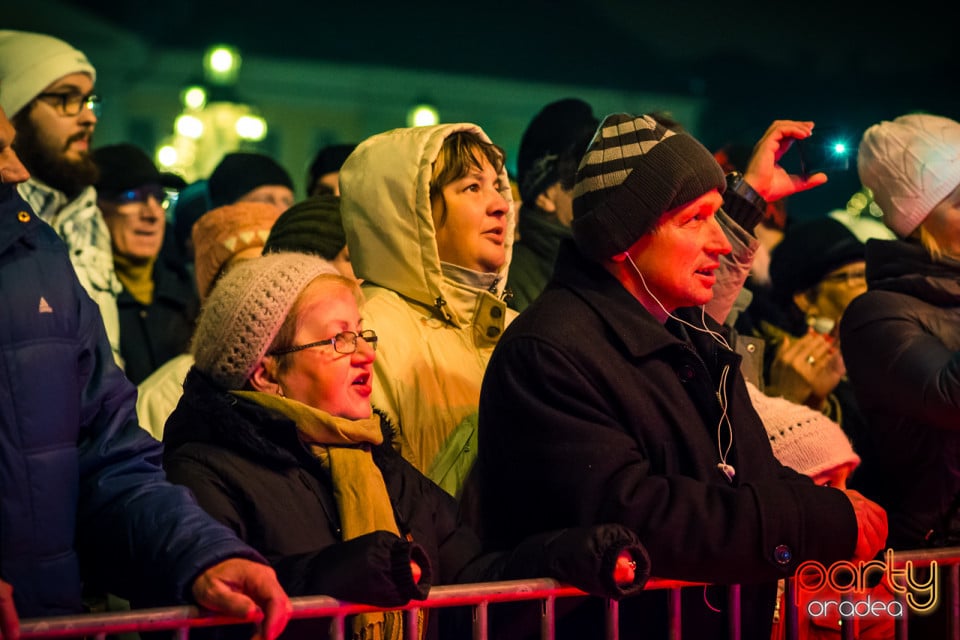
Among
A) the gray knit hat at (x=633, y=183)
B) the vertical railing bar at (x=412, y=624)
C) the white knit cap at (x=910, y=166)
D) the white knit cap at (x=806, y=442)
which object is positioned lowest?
the white knit cap at (x=806, y=442)

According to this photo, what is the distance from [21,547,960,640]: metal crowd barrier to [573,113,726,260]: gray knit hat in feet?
A: 3.19

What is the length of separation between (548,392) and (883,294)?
1888mm

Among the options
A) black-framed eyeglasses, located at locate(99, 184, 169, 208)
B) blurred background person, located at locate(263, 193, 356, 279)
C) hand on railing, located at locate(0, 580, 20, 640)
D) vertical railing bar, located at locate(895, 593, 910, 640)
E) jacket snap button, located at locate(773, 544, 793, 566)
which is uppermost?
hand on railing, located at locate(0, 580, 20, 640)

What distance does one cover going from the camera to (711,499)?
3.40 meters

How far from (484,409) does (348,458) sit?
40 cm

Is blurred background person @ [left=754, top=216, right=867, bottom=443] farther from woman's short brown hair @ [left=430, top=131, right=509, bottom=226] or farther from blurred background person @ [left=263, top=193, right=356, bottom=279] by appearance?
blurred background person @ [left=263, top=193, right=356, bottom=279]

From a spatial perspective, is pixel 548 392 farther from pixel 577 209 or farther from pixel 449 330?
pixel 449 330

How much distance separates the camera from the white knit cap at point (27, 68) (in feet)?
19.8

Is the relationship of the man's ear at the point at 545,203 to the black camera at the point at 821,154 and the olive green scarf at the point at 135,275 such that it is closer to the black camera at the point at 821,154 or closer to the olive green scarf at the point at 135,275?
the black camera at the point at 821,154

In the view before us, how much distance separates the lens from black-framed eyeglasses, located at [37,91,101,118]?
6.20 m

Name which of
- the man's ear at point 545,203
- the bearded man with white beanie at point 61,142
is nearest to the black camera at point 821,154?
the man's ear at point 545,203

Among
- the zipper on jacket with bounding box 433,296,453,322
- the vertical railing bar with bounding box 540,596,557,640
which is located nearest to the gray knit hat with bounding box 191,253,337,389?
the zipper on jacket with bounding box 433,296,453,322

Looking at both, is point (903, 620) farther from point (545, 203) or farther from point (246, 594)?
point (545, 203)

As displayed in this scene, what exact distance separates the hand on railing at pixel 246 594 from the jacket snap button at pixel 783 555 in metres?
1.21
